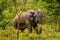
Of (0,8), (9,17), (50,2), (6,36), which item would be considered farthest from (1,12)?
(50,2)

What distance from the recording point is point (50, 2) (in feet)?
32.1

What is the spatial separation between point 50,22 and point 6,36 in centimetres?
172

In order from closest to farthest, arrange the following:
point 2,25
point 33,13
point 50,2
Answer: point 50,2 < point 33,13 < point 2,25

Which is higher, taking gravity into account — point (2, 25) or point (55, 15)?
point (55, 15)

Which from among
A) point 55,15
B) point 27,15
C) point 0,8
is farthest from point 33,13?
point 0,8

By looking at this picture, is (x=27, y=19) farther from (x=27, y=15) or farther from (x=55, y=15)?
(x=55, y=15)

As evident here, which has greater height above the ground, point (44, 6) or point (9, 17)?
point (44, 6)

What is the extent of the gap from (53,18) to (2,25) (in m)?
3.03

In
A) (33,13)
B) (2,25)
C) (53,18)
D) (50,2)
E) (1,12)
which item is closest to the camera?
(50,2)

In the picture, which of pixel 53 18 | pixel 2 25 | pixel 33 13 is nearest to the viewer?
pixel 53 18

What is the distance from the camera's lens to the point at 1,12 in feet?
44.6

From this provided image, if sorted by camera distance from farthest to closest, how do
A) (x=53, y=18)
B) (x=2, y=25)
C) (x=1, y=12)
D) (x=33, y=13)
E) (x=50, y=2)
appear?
(x=1, y=12) → (x=2, y=25) → (x=33, y=13) → (x=53, y=18) → (x=50, y=2)

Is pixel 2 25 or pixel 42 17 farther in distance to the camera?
pixel 2 25

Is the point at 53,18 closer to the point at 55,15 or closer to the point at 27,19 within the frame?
the point at 55,15
